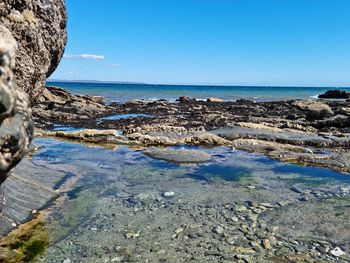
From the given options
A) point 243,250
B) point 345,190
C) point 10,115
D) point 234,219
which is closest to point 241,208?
point 234,219

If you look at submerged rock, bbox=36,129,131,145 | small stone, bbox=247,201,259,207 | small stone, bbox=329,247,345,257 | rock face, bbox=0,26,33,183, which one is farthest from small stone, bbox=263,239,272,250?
submerged rock, bbox=36,129,131,145

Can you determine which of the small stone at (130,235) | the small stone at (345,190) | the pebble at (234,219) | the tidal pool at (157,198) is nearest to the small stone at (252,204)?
the tidal pool at (157,198)

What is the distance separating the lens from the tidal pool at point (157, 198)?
6758 mm

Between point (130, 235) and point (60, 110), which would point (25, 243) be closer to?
point (130, 235)

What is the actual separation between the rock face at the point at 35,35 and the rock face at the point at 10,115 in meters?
3.36

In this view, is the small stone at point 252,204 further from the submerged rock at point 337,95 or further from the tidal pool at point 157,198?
the submerged rock at point 337,95

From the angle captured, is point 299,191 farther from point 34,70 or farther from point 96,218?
point 34,70

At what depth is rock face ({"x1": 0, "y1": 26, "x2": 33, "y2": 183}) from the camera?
164 inches

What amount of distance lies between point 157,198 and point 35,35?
4.90 m

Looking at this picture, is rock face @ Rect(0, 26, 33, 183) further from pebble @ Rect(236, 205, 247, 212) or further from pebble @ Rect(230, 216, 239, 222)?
pebble @ Rect(236, 205, 247, 212)

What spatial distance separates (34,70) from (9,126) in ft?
15.9

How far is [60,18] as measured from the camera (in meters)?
10.6

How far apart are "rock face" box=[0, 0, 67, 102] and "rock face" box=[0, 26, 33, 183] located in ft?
11.0

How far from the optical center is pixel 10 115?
446 cm
